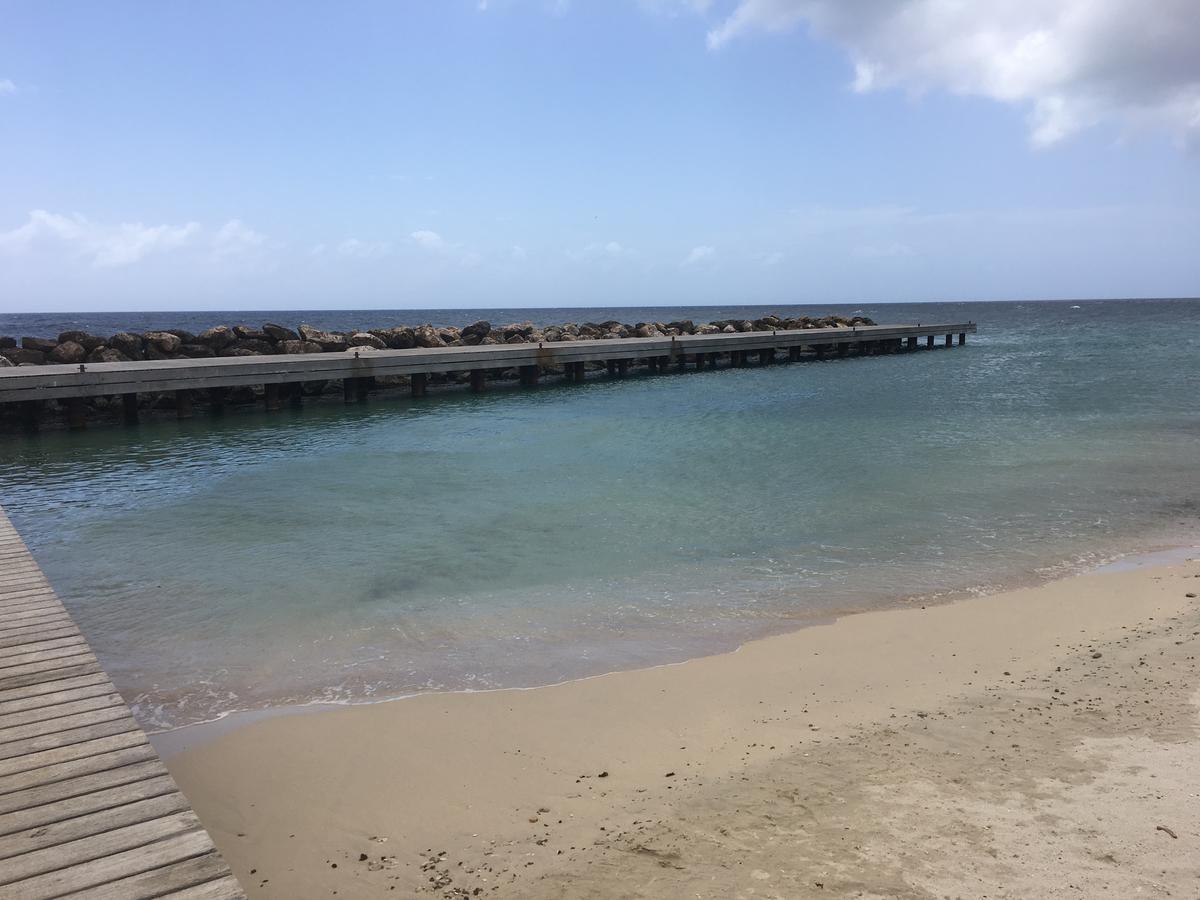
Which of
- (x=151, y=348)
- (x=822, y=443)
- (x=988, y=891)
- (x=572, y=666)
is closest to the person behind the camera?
(x=988, y=891)

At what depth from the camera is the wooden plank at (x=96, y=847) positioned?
8.22 ft

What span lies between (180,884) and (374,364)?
1885 centimetres

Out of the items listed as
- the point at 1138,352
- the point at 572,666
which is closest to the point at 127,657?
the point at 572,666

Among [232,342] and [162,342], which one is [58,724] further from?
[232,342]

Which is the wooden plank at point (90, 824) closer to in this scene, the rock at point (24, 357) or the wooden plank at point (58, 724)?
the wooden plank at point (58, 724)

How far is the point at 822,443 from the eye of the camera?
1462 cm

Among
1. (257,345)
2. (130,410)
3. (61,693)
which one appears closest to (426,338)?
(257,345)

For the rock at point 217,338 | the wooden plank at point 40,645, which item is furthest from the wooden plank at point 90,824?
the rock at point 217,338

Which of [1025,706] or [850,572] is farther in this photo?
→ [850,572]

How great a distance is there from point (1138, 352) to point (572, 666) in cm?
4272

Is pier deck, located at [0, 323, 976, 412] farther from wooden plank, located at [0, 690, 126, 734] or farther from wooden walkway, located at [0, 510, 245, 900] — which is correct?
wooden plank, located at [0, 690, 126, 734]

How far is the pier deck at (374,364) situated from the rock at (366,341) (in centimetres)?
151

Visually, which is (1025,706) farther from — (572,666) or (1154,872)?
(572,666)

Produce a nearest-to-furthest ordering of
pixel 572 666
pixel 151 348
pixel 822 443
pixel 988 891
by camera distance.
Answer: pixel 988 891
pixel 572 666
pixel 822 443
pixel 151 348
